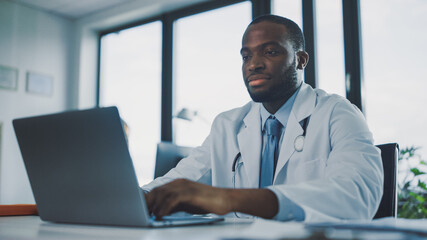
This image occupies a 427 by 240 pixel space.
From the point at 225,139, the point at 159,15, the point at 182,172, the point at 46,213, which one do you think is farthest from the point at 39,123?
the point at 159,15

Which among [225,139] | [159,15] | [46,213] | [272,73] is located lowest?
[46,213]

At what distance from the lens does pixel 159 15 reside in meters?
4.36

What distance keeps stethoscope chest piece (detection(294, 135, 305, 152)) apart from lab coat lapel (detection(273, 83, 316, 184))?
15mm

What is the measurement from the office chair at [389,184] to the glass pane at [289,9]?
2.14m

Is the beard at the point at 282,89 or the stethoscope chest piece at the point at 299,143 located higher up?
the beard at the point at 282,89

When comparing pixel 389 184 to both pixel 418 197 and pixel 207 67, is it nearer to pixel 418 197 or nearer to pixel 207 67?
pixel 418 197

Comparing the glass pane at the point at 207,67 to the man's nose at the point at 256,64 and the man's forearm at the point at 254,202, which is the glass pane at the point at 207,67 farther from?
the man's forearm at the point at 254,202

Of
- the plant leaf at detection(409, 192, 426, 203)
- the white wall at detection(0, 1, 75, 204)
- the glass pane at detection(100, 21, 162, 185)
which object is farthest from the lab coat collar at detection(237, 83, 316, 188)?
the white wall at detection(0, 1, 75, 204)

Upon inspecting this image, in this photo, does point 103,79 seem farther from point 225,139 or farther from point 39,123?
point 39,123

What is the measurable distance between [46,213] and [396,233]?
29.9 inches

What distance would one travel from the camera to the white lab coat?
0.96 metres

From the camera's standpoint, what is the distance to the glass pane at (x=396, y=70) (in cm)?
276

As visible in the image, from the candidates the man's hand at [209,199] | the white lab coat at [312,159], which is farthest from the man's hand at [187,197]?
the white lab coat at [312,159]

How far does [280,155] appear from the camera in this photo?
142 centimetres
